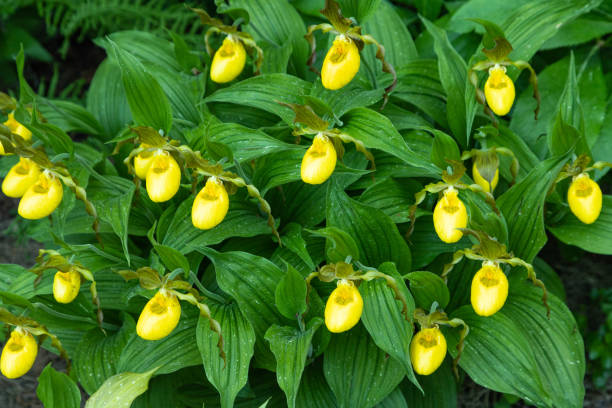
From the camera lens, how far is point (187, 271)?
1554 millimetres

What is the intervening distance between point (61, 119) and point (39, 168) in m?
0.54

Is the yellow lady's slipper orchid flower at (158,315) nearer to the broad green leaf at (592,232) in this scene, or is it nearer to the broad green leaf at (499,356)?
the broad green leaf at (499,356)

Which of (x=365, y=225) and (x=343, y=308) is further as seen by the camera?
(x=365, y=225)

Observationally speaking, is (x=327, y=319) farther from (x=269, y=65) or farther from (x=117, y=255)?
(x=269, y=65)

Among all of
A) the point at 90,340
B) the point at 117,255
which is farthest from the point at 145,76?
the point at 90,340

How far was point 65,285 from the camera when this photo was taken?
63.6 inches

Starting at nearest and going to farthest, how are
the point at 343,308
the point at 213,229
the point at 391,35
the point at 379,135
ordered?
the point at 343,308 < the point at 379,135 < the point at 213,229 < the point at 391,35

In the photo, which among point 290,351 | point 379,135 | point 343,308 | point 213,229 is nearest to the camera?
point 343,308

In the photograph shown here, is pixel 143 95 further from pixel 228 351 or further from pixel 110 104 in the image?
pixel 228 351

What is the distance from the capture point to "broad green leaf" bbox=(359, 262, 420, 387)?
59.6 inches

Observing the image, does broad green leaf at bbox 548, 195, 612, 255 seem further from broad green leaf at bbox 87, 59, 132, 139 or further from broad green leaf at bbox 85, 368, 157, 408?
broad green leaf at bbox 87, 59, 132, 139

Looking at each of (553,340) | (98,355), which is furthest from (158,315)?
(553,340)

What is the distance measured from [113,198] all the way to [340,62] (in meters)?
0.80

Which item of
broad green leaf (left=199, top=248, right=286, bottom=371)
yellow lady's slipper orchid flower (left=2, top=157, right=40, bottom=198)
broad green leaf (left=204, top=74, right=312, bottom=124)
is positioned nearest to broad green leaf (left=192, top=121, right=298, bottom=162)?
broad green leaf (left=204, top=74, right=312, bottom=124)
